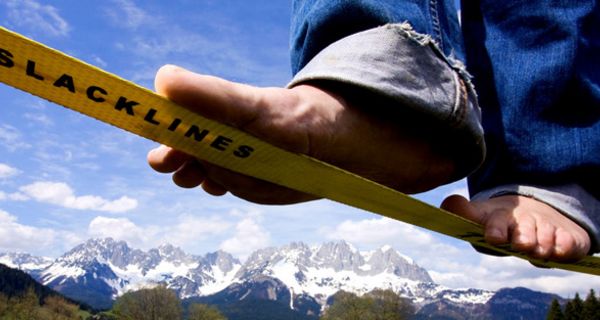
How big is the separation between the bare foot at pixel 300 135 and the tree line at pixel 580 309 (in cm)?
4382

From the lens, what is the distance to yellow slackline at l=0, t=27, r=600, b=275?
82cm

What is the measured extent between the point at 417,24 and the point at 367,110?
234mm

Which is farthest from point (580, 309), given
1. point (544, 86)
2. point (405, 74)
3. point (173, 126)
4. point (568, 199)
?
point (173, 126)

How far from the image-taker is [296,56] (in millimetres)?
1500

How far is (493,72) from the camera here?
1.50m

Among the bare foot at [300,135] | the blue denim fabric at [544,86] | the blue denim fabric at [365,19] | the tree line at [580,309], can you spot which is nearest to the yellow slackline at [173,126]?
the bare foot at [300,135]

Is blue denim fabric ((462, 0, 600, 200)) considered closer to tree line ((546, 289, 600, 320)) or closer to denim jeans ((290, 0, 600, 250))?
denim jeans ((290, 0, 600, 250))

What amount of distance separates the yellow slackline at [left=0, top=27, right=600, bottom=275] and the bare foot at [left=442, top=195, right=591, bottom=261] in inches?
3.8

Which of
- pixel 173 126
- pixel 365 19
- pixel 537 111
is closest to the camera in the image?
pixel 173 126

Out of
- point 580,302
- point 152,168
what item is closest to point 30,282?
point 580,302

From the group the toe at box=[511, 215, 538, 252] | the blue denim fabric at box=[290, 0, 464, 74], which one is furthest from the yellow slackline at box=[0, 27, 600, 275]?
the blue denim fabric at box=[290, 0, 464, 74]

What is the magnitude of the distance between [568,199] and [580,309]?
44969mm

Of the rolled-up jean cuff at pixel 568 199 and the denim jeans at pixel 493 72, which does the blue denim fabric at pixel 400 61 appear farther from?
the rolled-up jean cuff at pixel 568 199

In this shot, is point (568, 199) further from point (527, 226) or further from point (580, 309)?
point (580, 309)
